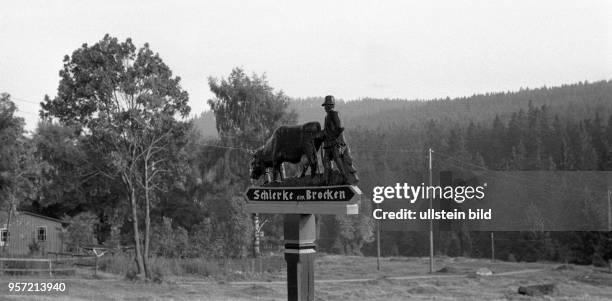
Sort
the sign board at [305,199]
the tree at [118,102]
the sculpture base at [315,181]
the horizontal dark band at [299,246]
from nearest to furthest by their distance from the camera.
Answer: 1. the sign board at [305,199]
2. the sculpture base at [315,181]
3. the horizontal dark band at [299,246]
4. the tree at [118,102]

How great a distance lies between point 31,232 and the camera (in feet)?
155

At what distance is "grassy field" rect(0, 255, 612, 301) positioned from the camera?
24.6 meters

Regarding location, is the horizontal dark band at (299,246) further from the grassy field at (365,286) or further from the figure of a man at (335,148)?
the grassy field at (365,286)

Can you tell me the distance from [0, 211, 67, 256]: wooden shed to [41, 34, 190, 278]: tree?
18.7 metres

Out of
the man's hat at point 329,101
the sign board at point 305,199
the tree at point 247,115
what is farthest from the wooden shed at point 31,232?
the man's hat at point 329,101

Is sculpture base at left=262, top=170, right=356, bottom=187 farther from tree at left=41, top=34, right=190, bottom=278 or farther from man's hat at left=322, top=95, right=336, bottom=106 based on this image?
tree at left=41, top=34, right=190, bottom=278

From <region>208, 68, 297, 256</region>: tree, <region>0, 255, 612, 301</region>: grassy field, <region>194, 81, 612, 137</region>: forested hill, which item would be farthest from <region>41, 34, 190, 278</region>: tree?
<region>194, 81, 612, 137</region>: forested hill

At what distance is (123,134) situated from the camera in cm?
2917

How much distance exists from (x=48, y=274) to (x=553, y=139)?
3493 inches

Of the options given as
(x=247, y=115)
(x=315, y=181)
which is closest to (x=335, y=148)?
(x=315, y=181)

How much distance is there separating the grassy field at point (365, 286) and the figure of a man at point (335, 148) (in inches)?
511

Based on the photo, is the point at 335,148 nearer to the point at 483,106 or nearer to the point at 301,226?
the point at 301,226

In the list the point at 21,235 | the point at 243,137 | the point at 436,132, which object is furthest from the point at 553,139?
the point at 21,235

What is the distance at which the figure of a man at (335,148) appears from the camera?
11.6 meters
